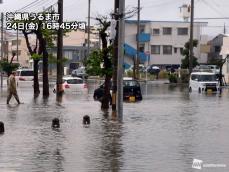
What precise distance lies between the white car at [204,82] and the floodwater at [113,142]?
2231 centimetres

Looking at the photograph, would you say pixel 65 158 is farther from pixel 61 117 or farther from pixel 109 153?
pixel 61 117

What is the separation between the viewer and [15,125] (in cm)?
2117

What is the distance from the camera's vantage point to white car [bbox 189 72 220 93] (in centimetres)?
4934

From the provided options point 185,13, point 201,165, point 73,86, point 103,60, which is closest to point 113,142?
point 201,165

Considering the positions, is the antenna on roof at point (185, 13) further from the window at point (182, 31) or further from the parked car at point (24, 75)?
the parked car at point (24, 75)

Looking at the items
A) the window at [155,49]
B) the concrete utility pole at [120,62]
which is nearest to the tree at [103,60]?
the concrete utility pole at [120,62]

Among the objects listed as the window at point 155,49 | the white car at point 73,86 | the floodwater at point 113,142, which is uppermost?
the window at point 155,49

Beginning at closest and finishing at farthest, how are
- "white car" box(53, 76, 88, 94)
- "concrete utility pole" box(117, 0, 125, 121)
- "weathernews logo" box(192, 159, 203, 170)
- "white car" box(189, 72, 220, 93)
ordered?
"weathernews logo" box(192, 159, 203, 170)
"concrete utility pole" box(117, 0, 125, 121)
"white car" box(53, 76, 88, 94)
"white car" box(189, 72, 220, 93)

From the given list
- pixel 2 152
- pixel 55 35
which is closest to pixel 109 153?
pixel 2 152

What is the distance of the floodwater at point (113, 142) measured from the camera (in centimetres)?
1313

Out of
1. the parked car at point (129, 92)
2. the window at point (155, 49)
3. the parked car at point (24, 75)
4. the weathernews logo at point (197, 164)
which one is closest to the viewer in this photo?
the weathernews logo at point (197, 164)

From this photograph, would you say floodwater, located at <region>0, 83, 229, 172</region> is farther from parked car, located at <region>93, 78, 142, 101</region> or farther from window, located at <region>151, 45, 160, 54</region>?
window, located at <region>151, 45, 160, 54</region>

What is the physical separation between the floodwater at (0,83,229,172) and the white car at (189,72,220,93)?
2231 cm

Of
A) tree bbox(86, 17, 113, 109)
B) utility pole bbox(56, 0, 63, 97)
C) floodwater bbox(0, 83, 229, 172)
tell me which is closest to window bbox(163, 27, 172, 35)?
utility pole bbox(56, 0, 63, 97)
